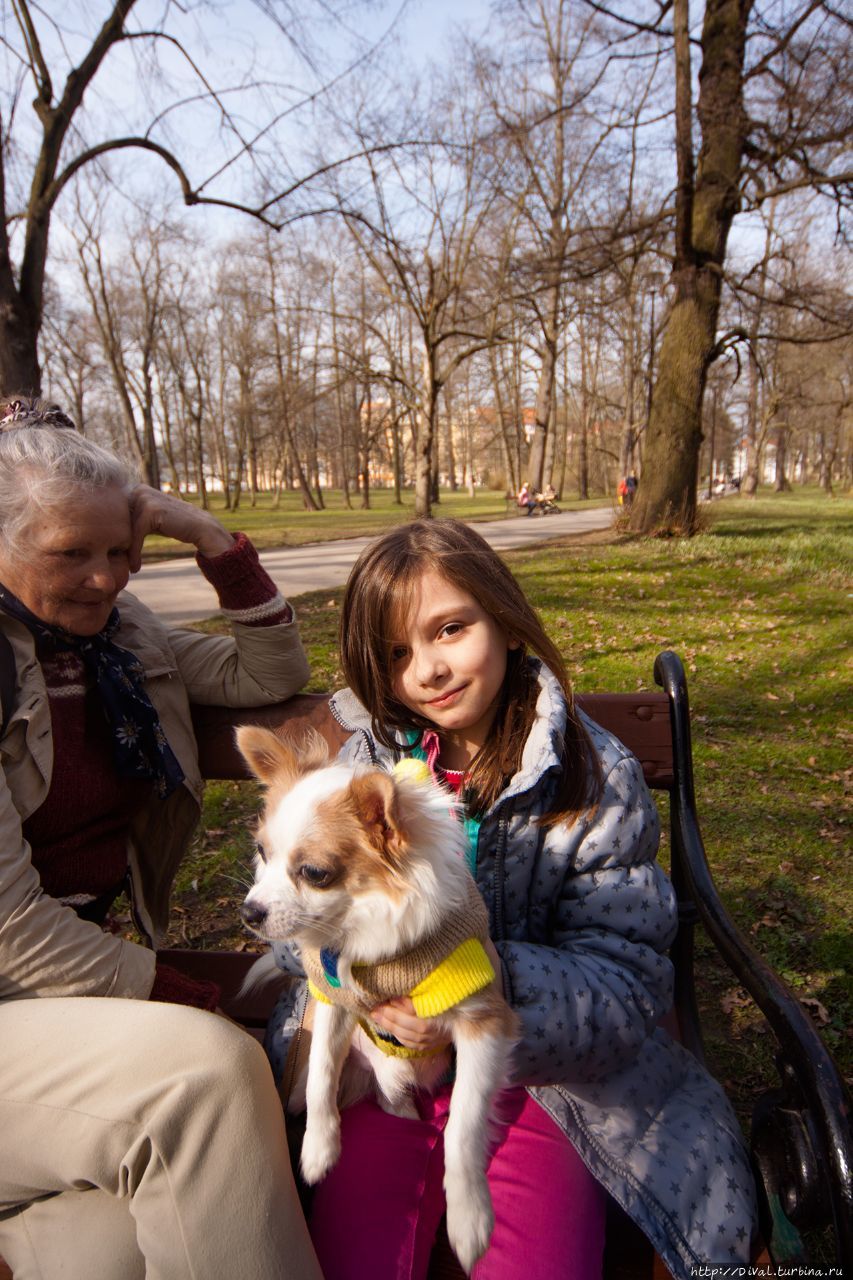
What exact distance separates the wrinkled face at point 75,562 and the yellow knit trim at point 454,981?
1.18m

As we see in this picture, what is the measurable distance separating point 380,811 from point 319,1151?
0.77 metres

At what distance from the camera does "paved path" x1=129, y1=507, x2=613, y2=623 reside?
33.1 feet

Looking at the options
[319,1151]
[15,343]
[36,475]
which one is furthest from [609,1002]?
[15,343]

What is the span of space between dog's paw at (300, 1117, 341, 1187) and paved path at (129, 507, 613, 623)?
5.82 m

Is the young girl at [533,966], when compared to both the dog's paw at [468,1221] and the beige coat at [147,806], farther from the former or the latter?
the beige coat at [147,806]

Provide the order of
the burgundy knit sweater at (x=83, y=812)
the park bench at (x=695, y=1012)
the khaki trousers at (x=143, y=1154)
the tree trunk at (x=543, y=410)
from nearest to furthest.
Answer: the park bench at (x=695, y=1012) → the khaki trousers at (x=143, y=1154) → the burgundy knit sweater at (x=83, y=812) → the tree trunk at (x=543, y=410)

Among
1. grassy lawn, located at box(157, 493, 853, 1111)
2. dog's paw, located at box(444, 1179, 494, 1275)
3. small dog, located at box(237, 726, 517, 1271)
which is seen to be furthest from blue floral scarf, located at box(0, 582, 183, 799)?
dog's paw, located at box(444, 1179, 494, 1275)

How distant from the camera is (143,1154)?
1.43 meters

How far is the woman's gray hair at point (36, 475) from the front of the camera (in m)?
1.88

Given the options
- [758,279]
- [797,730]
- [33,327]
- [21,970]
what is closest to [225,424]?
[758,279]

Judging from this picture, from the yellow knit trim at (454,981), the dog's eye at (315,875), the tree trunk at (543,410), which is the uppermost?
the tree trunk at (543,410)

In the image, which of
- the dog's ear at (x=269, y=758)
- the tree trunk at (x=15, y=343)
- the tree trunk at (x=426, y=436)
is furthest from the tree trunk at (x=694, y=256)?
the dog's ear at (x=269, y=758)

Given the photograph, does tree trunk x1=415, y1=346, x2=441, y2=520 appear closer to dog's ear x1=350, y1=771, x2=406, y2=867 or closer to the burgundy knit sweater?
the burgundy knit sweater

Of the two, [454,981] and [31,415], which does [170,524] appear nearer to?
[31,415]
